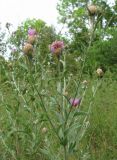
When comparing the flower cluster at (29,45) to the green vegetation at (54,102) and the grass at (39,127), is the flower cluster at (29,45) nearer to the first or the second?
the green vegetation at (54,102)

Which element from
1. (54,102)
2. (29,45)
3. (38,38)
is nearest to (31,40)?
(29,45)

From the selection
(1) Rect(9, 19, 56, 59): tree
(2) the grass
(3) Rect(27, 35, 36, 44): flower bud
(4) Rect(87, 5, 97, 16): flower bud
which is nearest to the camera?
(4) Rect(87, 5, 97, 16): flower bud

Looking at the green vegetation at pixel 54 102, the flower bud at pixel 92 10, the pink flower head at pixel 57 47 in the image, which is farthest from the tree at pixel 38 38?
the flower bud at pixel 92 10

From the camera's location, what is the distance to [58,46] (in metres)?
2.21

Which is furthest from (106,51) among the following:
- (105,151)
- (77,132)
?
(77,132)

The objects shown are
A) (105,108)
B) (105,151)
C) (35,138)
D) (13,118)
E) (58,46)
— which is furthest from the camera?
(105,108)

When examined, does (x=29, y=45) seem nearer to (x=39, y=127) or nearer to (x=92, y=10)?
(x=92, y=10)

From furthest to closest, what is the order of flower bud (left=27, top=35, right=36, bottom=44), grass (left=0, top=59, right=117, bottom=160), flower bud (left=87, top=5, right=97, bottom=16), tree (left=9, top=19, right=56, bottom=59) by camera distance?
tree (left=9, top=19, right=56, bottom=59), grass (left=0, top=59, right=117, bottom=160), flower bud (left=27, top=35, right=36, bottom=44), flower bud (left=87, top=5, right=97, bottom=16)

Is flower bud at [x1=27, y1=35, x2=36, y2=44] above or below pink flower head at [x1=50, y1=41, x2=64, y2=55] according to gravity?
above

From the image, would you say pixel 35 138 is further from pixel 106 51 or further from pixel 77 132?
pixel 106 51

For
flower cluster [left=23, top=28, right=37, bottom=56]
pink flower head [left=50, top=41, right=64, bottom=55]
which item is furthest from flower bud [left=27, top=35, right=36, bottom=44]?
pink flower head [left=50, top=41, right=64, bottom=55]

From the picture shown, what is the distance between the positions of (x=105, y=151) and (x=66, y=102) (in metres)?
1.33

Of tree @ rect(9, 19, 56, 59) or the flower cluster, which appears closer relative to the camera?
the flower cluster

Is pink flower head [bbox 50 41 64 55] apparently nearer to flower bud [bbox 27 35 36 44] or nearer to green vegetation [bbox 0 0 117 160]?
green vegetation [bbox 0 0 117 160]
